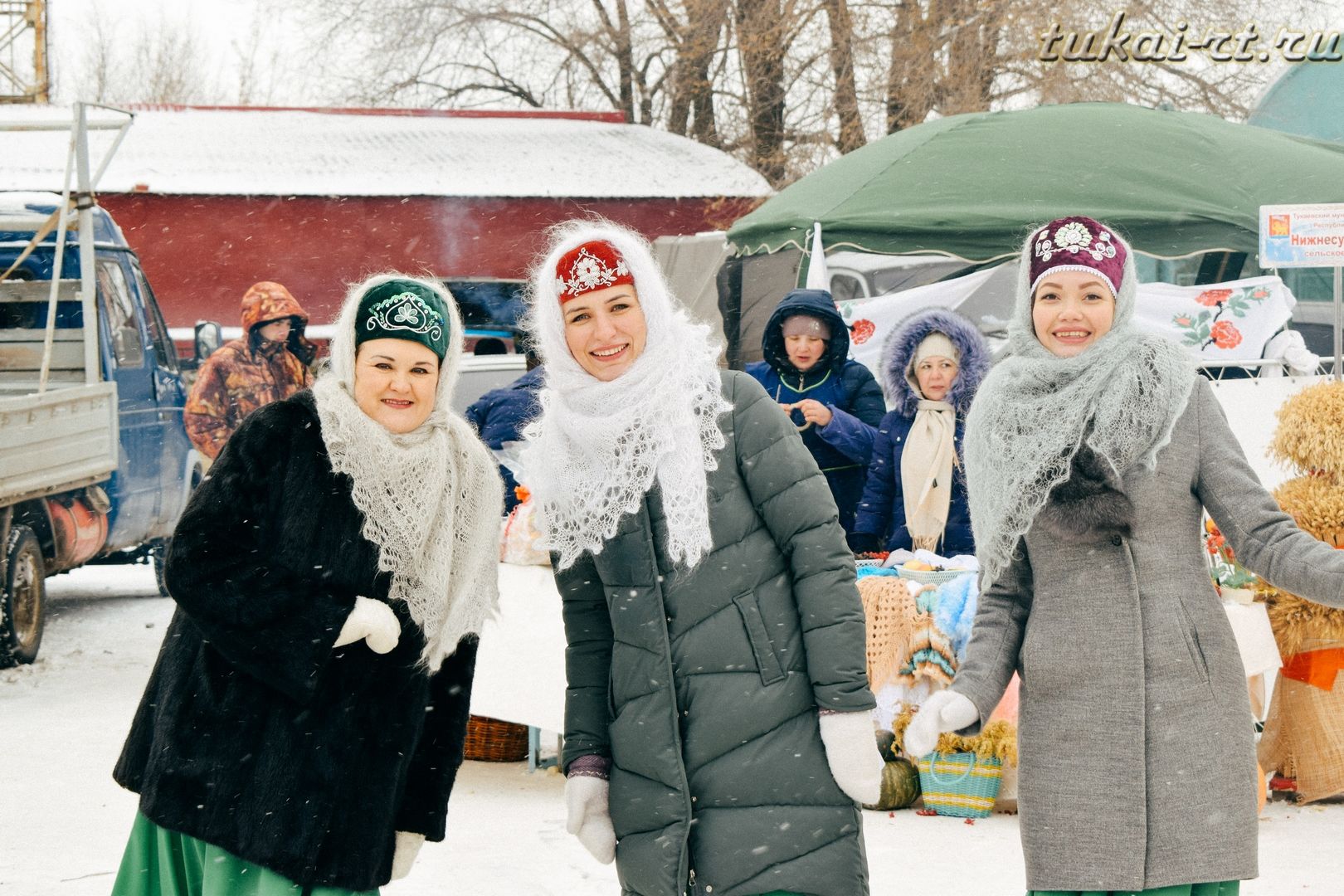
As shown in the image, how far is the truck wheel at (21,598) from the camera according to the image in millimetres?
8516

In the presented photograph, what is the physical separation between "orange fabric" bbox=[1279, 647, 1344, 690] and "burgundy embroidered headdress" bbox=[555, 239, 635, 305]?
3.82 meters

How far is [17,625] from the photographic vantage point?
8766 mm

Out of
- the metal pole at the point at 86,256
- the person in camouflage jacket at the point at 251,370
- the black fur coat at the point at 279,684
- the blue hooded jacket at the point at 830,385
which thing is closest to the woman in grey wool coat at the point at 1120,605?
the black fur coat at the point at 279,684

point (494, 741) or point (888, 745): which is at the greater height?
point (888, 745)

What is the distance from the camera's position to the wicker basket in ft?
21.5

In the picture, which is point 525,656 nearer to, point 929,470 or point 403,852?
point 929,470

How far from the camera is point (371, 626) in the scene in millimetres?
2799

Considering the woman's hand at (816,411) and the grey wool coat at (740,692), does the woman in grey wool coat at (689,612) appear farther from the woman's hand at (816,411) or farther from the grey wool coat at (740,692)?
the woman's hand at (816,411)

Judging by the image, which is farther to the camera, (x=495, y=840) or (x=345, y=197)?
(x=345, y=197)

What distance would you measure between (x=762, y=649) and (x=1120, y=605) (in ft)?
2.23

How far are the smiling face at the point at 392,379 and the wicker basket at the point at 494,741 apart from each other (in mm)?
3740

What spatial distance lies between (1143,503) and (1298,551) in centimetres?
28

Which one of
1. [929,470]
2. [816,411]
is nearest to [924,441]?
[929,470]

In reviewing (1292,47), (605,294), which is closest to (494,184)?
(1292,47)
